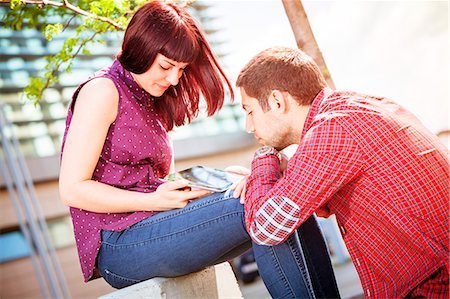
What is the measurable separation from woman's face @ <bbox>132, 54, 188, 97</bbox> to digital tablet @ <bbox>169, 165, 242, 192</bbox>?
1.46ft

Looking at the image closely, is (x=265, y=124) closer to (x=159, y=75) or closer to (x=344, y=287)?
(x=159, y=75)

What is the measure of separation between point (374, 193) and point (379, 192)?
16 mm

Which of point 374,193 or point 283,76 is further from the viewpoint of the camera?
point 283,76

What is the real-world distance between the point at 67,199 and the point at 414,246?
1.22m

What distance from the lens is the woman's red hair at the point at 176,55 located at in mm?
2219

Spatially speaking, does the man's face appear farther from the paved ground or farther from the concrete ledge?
the paved ground

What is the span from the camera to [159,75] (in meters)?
2.30

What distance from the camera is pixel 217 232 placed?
1843 mm

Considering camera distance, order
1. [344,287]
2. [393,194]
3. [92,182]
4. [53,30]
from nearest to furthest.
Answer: [393,194]
[92,182]
[53,30]
[344,287]

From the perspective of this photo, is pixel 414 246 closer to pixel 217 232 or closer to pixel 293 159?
pixel 293 159

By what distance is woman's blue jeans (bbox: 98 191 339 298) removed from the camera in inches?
70.0

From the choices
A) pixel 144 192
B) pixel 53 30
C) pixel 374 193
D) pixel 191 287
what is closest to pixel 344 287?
pixel 191 287

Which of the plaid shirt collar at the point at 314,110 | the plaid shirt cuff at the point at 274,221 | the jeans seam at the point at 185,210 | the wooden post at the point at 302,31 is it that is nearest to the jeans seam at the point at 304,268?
the plaid shirt cuff at the point at 274,221

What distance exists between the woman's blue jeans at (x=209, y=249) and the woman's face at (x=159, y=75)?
0.61 metres
